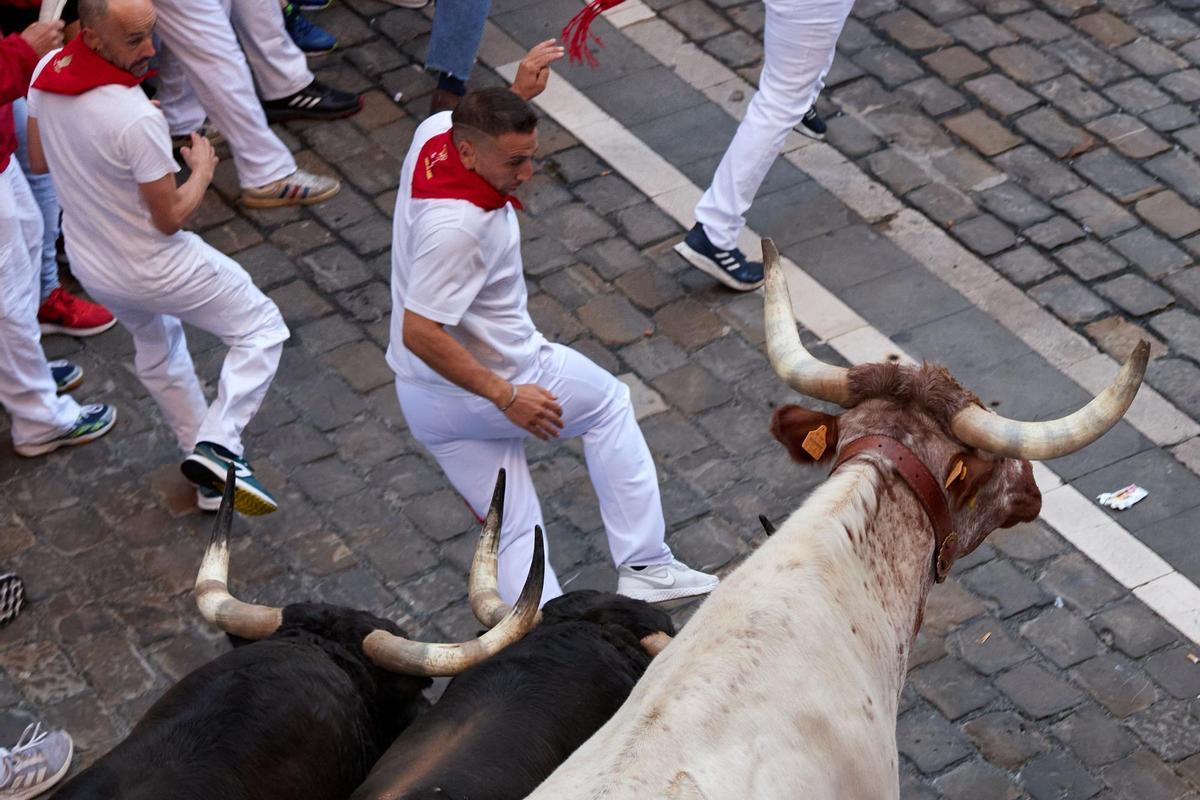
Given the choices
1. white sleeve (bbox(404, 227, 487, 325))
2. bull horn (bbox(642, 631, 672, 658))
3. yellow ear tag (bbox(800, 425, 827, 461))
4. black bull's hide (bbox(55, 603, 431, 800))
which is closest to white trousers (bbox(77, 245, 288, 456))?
white sleeve (bbox(404, 227, 487, 325))

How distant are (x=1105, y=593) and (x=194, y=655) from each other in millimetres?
4067

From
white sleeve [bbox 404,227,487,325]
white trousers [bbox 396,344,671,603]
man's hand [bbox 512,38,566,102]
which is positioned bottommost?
white trousers [bbox 396,344,671,603]

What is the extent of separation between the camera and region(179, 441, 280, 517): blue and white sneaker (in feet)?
24.6

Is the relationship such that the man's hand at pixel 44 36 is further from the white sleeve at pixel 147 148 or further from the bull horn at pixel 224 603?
the bull horn at pixel 224 603

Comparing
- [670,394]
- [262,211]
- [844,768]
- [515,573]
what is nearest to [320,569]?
[515,573]

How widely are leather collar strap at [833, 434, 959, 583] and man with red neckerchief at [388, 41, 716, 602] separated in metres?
1.46

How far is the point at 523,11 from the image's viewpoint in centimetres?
1103

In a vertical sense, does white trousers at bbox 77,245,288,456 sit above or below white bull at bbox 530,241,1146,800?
below

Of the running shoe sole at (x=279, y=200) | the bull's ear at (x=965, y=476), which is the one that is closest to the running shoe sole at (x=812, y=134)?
the running shoe sole at (x=279, y=200)

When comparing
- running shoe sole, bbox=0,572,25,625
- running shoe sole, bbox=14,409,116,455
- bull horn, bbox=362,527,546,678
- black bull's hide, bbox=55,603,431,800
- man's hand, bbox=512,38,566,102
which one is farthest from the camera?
running shoe sole, bbox=14,409,116,455

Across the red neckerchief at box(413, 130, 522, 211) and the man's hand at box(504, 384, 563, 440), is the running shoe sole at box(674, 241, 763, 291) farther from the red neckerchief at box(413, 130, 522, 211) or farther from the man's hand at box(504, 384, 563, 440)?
the red neckerchief at box(413, 130, 522, 211)

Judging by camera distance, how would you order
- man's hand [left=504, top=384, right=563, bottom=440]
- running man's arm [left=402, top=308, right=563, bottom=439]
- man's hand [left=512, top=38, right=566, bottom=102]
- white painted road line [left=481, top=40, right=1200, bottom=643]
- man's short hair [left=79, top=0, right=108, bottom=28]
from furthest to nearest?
white painted road line [left=481, top=40, right=1200, bottom=643], man's short hair [left=79, top=0, right=108, bottom=28], man's hand [left=512, top=38, right=566, bottom=102], man's hand [left=504, top=384, right=563, bottom=440], running man's arm [left=402, top=308, right=563, bottom=439]

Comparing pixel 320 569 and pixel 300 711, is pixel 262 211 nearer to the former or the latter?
pixel 320 569

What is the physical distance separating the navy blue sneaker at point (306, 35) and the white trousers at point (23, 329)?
124 inches
